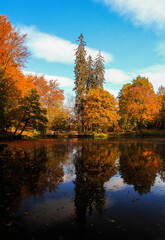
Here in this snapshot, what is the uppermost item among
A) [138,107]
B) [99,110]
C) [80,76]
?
[80,76]

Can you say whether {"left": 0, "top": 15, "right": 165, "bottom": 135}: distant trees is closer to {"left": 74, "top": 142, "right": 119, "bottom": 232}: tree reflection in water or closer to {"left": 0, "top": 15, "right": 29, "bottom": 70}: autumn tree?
{"left": 0, "top": 15, "right": 29, "bottom": 70}: autumn tree

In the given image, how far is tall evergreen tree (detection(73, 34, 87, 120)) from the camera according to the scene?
42.7m

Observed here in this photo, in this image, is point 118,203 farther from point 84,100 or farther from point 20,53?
point 84,100

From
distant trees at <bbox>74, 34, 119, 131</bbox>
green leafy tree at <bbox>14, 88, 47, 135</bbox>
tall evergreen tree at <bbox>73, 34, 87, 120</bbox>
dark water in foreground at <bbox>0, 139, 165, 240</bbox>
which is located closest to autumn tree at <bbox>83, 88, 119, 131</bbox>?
distant trees at <bbox>74, 34, 119, 131</bbox>

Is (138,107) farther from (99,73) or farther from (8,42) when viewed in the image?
(8,42)

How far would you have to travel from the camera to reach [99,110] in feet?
117

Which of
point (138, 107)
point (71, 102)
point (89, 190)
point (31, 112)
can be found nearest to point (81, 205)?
point (89, 190)

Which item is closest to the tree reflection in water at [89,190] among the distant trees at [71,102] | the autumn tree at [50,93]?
the distant trees at [71,102]

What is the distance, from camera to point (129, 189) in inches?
230

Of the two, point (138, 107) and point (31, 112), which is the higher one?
point (138, 107)

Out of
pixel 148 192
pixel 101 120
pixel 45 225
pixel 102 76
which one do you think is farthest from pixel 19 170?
pixel 102 76

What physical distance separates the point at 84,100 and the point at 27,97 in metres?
21.7

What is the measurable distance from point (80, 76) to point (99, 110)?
13053 millimetres

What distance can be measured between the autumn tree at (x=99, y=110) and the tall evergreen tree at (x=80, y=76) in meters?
5.61
